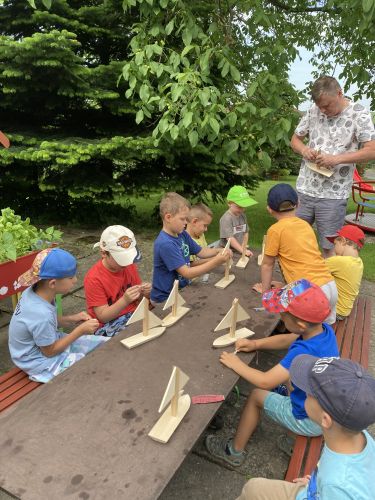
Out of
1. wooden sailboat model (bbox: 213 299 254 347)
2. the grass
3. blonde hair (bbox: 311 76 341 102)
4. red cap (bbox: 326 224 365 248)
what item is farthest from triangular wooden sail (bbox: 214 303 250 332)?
the grass

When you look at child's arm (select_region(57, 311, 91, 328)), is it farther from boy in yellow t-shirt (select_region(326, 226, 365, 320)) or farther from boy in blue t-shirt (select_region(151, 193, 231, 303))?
boy in yellow t-shirt (select_region(326, 226, 365, 320))

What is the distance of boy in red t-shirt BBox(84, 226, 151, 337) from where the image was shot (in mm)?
2701

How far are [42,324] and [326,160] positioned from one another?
2.78 m

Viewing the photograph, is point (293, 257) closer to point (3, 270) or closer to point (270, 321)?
point (270, 321)

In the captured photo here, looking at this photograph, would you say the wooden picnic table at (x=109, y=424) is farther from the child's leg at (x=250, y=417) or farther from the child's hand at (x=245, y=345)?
the child's leg at (x=250, y=417)

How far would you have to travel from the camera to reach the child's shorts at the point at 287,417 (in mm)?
2002

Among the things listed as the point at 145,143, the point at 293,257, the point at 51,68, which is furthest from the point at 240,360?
the point at 51,68

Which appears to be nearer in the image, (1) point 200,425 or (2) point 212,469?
(1) point 200,425

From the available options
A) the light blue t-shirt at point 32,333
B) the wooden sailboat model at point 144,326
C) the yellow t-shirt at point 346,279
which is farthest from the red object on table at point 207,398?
the yellow t-shirt at point 346,279

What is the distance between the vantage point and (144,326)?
7.18 ft

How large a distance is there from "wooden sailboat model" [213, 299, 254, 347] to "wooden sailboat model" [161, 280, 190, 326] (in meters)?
0.29

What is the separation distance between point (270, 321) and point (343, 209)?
183cm

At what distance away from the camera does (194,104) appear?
3750mm

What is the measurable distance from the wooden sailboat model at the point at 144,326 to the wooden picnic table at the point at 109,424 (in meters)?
0.04
